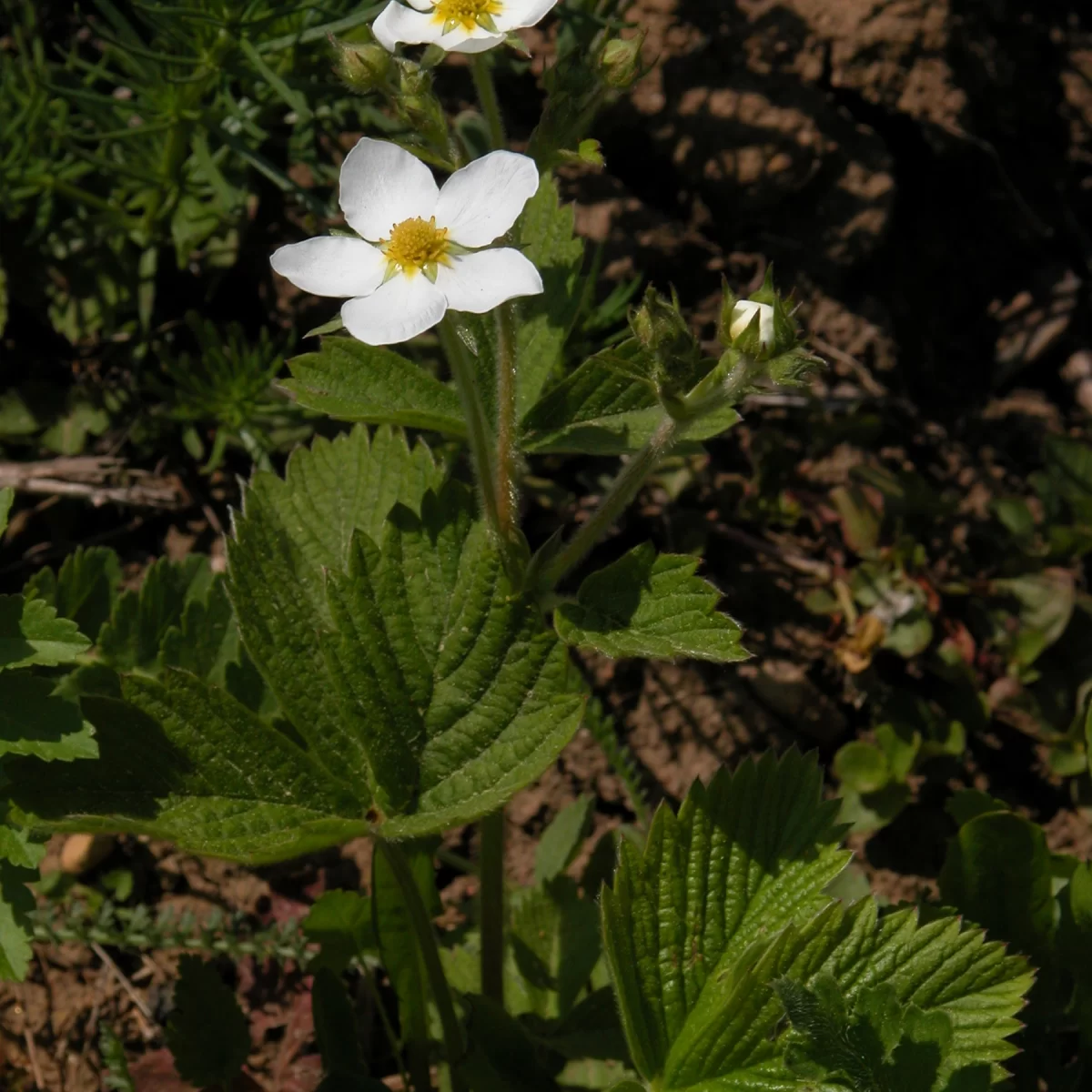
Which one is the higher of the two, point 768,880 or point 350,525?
point 350,525

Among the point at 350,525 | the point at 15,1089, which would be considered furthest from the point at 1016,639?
the point at 15,1089

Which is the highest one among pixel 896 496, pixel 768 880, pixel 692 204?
pixel 692 204

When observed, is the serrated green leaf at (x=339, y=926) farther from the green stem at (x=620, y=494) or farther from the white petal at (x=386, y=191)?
the white petal at (x=386, y=191)

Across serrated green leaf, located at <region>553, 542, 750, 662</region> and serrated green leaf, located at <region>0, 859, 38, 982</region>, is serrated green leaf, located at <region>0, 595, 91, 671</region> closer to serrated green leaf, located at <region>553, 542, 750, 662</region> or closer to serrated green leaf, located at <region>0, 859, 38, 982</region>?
serrated green leaf, located at <region>0, 859, 38, 982</region>

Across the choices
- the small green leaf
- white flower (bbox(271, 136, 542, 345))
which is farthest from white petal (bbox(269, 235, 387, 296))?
the small green leaf

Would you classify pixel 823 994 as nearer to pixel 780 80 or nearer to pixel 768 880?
pixel 768 880

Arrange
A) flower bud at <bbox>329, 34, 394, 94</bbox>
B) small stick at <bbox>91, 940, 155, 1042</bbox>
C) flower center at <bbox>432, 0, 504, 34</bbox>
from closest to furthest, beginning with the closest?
1. flower bud at <bbox>329, 34, 394, 94</bbox>
2. flower center at <bbox>432, 0, 504, 34</bbox>
3. small stick at <bbox>91, 940, 155, 1042</bbox>
